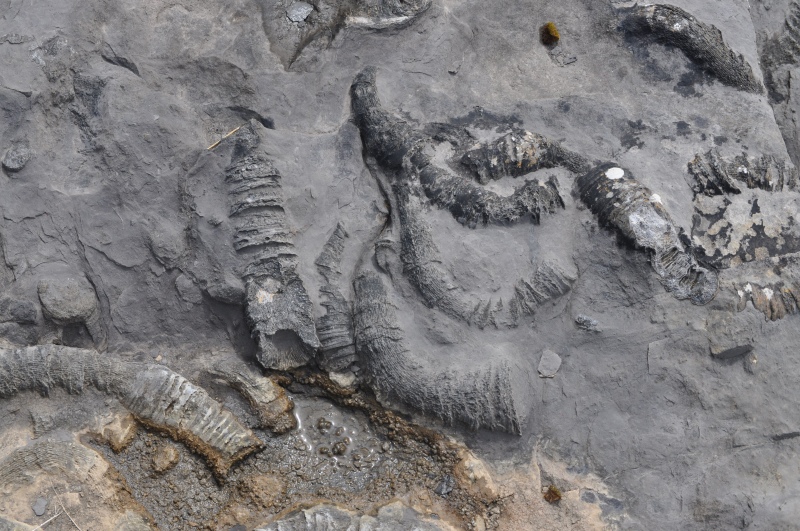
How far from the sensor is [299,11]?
4555 mm

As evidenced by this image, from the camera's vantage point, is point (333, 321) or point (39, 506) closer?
point (39, 506)

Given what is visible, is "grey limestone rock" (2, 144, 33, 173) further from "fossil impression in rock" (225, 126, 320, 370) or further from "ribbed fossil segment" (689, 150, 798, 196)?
"ribbed fossil segment" (689, 150, 798, 196)

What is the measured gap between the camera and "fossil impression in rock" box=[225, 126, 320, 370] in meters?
3.93

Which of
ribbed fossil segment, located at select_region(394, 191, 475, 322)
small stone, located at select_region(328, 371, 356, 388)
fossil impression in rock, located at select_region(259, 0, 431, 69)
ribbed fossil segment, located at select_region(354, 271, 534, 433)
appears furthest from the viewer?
fossil impression in rock, located at select_region(259, 0, 431, 69)

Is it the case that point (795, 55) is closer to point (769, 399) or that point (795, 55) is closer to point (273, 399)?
point (769, 399)

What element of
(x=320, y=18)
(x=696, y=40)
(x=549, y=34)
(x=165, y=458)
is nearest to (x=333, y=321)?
(x=165, y=458)

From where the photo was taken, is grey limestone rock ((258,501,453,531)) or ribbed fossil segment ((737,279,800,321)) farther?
ribbed fossil segment ((737,279,800,321))

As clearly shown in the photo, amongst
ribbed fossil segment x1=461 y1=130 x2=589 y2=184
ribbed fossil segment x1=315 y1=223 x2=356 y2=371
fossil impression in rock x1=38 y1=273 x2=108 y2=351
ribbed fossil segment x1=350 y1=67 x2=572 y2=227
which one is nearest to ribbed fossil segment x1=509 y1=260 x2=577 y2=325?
ribbed fossil segment x1=350 y1=67 x2=572 y2=227

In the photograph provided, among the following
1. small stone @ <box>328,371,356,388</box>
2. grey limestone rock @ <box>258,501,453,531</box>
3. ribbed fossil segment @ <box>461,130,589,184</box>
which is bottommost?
grey limestone rock @ <box>258,501,453,531</box>

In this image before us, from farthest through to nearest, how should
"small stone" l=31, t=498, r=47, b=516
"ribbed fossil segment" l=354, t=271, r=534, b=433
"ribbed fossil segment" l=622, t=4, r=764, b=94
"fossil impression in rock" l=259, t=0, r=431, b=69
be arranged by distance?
"fossil impression in rock" l=259, t=0, r=431, b=69 → "ribbed fossil segment" l=622, t=4, r=764, b=94 → "ribbed fossil segment" l=354, t=271, r=534, b=433 → "small stone" l=31, t=498, r=47, b=516

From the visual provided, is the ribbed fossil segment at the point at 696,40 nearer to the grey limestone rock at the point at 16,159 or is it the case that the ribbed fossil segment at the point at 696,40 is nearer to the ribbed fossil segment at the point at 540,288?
the ribbed fossil segment at the point at 540,288

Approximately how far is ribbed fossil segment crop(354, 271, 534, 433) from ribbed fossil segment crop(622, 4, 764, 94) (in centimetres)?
190

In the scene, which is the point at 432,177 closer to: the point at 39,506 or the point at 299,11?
the point at 299,11

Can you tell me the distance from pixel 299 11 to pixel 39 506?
9.16 feet
